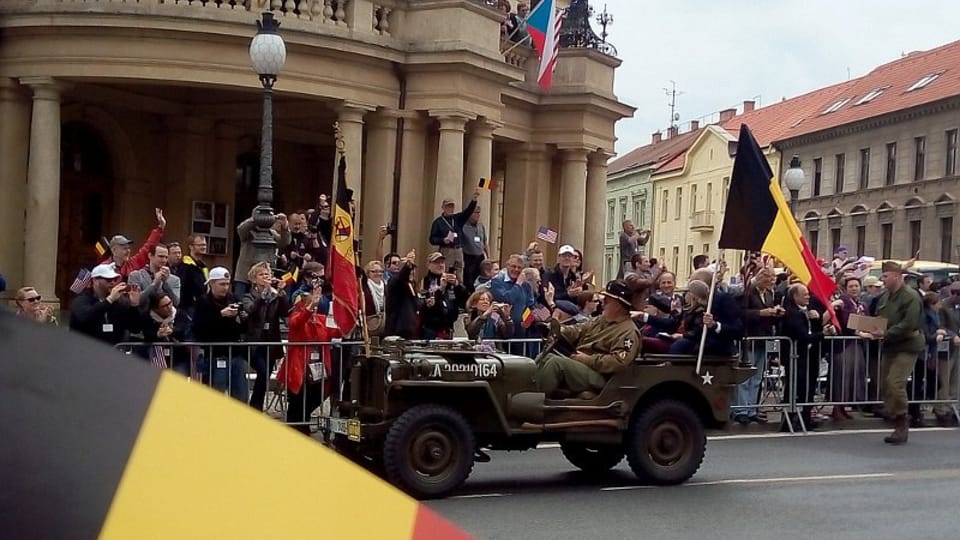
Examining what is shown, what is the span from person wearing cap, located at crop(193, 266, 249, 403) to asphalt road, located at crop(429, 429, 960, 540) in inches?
97.3

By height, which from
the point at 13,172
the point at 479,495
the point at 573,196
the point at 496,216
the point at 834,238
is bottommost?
the point at 479,495

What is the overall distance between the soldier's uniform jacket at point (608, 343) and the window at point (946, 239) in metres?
46.2

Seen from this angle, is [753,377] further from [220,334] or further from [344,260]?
[220,334]

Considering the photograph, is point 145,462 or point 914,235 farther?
point 914,235

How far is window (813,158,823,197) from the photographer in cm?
6244

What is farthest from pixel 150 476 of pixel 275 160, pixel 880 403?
pixel 275 160

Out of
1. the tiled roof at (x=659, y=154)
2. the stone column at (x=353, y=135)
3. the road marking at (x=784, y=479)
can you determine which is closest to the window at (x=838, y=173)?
the tiled roof at (x=659, y=154)

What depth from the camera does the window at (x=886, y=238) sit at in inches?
2240

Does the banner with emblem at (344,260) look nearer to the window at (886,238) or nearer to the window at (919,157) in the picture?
the window at (919,157)

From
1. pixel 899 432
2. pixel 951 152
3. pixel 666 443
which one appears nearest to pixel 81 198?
pixel 899 432

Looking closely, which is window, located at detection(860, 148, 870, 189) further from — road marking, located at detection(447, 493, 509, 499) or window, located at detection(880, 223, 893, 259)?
road marking, located at detection(447, 493, 509, 499)

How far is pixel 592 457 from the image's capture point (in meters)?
10.8

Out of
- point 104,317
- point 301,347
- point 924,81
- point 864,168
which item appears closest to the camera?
point 104,317

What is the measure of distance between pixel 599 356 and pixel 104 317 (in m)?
4.34
